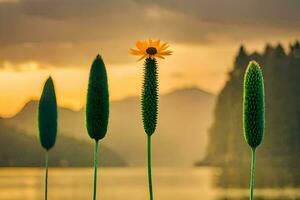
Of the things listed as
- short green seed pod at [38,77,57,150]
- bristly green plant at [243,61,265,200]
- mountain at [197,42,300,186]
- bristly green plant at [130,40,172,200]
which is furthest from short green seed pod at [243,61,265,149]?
mountain at [197,42,300,186]

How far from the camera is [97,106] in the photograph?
633 inches

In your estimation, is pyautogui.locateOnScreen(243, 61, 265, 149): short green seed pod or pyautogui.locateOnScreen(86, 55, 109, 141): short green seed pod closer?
pyautogui.locateOnScreen(243, 61, 265, 149): short green seed pod

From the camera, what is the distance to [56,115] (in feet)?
56.4

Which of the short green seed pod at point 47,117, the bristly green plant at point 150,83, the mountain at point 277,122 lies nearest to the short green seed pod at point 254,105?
the bristly green plant at point 150,83

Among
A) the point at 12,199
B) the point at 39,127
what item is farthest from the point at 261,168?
the point at 39,127

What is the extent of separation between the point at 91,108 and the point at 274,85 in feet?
546

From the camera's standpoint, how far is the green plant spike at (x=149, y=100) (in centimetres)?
1576

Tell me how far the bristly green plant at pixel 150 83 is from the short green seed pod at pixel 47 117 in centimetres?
203

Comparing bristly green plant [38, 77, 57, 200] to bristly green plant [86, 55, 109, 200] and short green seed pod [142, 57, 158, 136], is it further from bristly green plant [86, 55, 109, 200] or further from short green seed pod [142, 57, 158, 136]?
short green seed pod [142, 57, 158, 136]

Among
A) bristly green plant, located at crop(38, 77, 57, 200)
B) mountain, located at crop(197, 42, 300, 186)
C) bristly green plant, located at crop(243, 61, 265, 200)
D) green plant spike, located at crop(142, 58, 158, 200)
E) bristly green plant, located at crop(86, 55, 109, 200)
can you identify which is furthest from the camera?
mountain, located at crop(197, 42, 300, 186)

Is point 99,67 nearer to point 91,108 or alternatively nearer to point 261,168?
point 91,108

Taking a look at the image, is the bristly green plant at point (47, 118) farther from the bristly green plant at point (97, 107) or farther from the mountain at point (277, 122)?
the mountain at point (277, 122)

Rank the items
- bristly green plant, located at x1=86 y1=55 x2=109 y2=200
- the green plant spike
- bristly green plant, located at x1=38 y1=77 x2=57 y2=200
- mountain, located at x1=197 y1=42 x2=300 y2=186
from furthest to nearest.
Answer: mountain, located at x1=197 y1=42 x2=300 y2=186, bristly green plant, located at x1=38 y1=77 x2=57 y2=200, bristly green plant, located at x1=86 y1=55 x2=109 y2=200, the green plant spike

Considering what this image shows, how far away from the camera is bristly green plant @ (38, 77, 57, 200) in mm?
17297
